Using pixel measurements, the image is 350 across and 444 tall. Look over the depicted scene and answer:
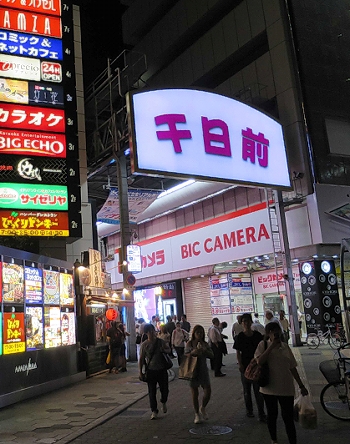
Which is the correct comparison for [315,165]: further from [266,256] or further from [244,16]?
[244,16]

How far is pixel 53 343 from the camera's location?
13.3 meters

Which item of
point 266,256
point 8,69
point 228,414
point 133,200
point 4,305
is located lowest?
point 228,414

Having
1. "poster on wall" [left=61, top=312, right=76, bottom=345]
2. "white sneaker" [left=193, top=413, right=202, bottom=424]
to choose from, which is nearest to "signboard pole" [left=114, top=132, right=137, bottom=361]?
"poster on wall" [left=61, top=312, right=76, bottom=345]

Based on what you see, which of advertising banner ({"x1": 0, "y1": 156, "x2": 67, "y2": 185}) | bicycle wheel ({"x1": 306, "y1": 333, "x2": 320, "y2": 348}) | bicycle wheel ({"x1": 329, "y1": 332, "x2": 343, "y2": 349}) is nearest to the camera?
advertising banner ({"x1": 0, "y1": 156, "x2": 67, "y2": 185})

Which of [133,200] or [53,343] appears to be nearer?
[53,343]

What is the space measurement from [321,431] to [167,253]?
73.1ft

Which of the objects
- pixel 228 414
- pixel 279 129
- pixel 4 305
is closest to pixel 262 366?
pixel 228 414

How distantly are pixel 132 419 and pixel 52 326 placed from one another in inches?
219

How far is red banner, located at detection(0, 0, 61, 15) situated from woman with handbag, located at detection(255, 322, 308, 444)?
53.1ft

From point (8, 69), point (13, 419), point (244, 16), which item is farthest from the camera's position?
point (244, 16)

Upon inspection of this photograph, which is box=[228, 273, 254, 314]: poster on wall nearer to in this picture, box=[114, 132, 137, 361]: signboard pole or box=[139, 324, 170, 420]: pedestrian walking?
box=[114, 132, 137, 361]: signboard pole

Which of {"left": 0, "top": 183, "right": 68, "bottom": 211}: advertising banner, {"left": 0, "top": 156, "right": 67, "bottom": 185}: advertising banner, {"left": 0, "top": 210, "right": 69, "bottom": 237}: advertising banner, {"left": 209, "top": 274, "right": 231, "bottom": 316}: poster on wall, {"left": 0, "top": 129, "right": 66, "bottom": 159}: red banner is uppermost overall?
{"left": 0, "top": 129, "right": 66, "bottom": 159}: red banner

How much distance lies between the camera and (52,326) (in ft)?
43.6

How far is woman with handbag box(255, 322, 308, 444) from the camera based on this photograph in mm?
5695
